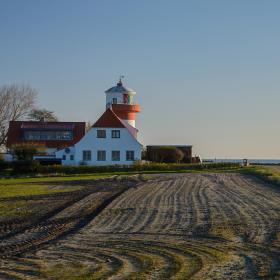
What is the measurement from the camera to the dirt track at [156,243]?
12383mm

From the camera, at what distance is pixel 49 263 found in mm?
13523

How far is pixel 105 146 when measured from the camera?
7006 cm

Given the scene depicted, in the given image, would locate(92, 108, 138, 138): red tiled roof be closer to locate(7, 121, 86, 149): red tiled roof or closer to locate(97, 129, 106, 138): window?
locate(97, 129, 106, 138): window

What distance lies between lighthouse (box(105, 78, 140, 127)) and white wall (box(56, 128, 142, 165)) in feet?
18.3

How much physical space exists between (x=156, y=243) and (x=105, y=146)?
54.1 m

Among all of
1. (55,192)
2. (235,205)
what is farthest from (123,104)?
(235,205)

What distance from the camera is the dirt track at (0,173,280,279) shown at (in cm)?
1238

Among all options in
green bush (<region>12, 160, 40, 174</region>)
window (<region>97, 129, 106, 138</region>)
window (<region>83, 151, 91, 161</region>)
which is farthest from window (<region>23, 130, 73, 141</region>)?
green bush (<region>12, 160, 40, 174</region>)

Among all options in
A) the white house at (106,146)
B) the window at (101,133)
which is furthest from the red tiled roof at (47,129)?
the window at (101,133)

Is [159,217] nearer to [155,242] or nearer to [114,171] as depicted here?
[155,242]

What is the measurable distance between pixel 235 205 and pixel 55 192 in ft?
44.7

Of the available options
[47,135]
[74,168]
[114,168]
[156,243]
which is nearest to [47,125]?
[47,135]

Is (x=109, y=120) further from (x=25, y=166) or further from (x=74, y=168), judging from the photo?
(x=25, y=166)

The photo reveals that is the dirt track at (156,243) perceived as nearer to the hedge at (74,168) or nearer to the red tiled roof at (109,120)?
the hedge at (74,168)
